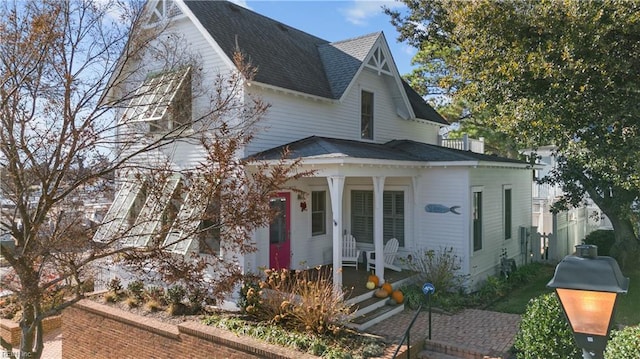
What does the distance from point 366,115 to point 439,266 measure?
604cm

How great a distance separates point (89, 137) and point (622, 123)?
10.3m

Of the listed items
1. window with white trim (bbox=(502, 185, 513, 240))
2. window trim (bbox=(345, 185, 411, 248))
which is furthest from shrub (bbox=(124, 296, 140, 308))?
window with white trim (bbox=(502, 185, 513, 240))

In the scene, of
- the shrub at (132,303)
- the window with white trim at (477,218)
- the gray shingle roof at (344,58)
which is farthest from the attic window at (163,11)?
the window with white trim at (477,218)

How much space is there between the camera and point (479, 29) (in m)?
9.92

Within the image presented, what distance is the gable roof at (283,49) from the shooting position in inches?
464

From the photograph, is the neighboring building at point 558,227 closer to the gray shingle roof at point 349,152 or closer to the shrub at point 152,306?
the gray shingle roof at point 349,152

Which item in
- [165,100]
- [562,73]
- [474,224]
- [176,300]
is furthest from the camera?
[474,224]

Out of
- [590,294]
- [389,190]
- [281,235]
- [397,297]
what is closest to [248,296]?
[281,235]

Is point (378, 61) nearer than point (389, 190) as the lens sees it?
No

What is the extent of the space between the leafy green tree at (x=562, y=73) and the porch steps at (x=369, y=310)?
524 cm

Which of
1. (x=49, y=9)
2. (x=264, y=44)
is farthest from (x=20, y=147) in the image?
(x=264, y=44)

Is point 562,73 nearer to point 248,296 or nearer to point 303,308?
point 303,308

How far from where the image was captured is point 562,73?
8.67 m

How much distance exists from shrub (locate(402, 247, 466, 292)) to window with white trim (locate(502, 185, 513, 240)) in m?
3.88
